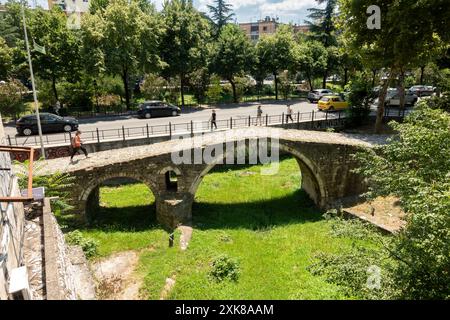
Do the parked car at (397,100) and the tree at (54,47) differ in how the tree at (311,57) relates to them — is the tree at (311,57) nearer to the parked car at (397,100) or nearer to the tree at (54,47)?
the parked car at (397,100)

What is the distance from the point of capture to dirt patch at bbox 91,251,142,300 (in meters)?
11.9

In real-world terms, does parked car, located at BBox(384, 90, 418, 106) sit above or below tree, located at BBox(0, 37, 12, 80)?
below

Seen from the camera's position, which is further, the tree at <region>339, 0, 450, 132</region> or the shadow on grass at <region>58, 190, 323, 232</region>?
the tree at <region>339, 0, 450, 132</region>

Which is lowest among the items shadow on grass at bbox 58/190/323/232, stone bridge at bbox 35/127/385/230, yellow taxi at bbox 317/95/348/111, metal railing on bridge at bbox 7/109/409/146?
shadow on grass at bbox 58/190/323/232

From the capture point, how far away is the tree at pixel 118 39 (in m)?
27.4

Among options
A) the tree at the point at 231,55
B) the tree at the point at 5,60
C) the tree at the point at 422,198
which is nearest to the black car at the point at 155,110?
the tree at the point at 231,55

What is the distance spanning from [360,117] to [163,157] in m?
17.6

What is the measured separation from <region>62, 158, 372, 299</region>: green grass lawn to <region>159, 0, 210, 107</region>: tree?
1513cm

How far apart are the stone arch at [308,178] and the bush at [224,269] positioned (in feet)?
14.6

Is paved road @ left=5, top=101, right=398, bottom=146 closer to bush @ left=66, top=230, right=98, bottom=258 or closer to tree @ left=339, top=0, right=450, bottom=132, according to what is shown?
bush @ left=66, top=230, right=98, bottom=258

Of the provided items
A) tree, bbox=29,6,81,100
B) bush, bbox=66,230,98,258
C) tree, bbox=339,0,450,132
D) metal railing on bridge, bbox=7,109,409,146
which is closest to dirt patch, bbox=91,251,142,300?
bush, bbox=66,230,98,258

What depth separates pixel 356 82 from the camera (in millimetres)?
26312

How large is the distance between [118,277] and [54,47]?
74.0 feet

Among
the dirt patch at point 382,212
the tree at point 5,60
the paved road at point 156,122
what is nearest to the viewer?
the dirt patch at point 382,212
